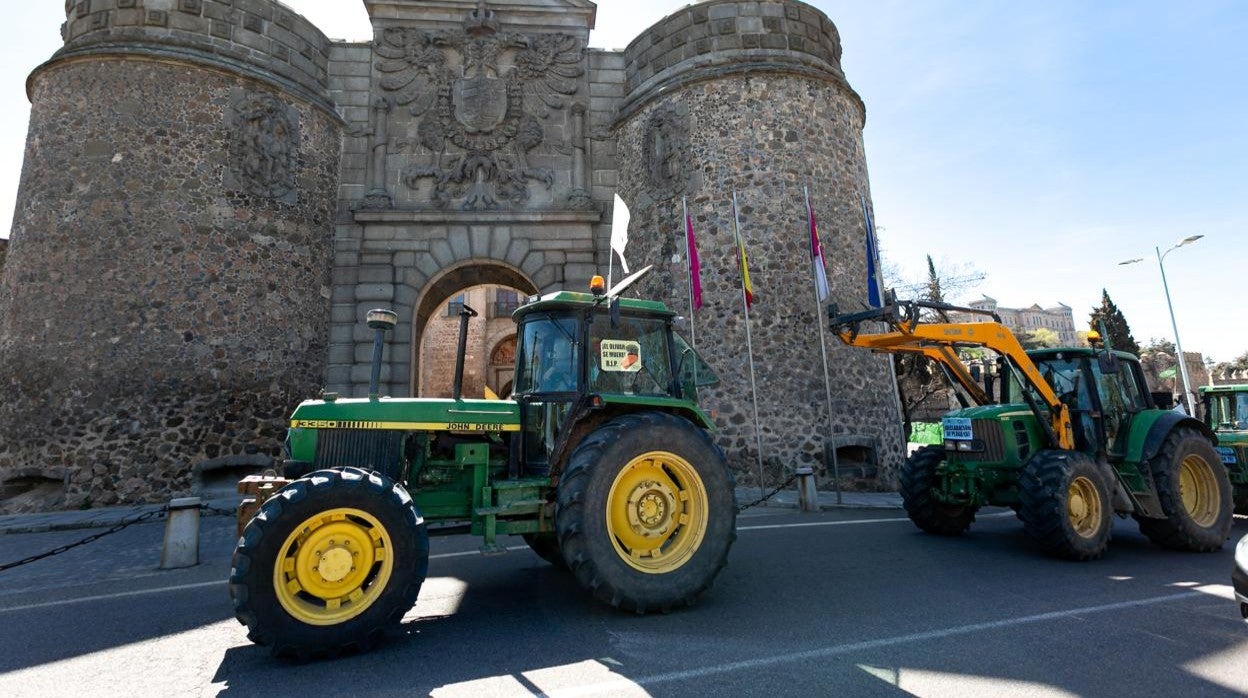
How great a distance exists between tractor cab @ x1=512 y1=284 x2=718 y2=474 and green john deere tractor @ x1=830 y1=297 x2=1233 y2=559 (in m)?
2.71

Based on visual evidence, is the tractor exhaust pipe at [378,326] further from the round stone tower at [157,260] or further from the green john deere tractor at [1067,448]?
the round stone tower at [157,260]

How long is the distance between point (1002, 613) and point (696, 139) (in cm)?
1089


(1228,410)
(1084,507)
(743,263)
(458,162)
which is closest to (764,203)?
(743,263)

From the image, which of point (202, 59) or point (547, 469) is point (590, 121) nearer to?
→ point (202, 59)

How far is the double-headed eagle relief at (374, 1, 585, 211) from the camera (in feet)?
43.4

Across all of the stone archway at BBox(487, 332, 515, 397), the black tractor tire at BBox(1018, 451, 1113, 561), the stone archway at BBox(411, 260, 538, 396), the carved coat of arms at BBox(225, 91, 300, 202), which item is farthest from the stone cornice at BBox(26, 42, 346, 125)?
the stone archway at BBox(487, 332, 515, 397)

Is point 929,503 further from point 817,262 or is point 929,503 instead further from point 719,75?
point 719,75

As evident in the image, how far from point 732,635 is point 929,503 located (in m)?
4.30

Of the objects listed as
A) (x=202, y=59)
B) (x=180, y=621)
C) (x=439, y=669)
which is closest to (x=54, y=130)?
(x=202, y=59)

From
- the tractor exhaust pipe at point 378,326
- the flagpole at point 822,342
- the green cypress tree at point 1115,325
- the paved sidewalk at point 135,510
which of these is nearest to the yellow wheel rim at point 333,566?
the tractor exhaust pipe at point 378,326

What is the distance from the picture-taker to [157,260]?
10.8 m

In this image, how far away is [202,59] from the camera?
11430 millimetres

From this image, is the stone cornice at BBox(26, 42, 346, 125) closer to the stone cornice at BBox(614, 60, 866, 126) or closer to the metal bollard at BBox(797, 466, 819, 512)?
the stone cornice at BBox(614, 60, 866, 126)

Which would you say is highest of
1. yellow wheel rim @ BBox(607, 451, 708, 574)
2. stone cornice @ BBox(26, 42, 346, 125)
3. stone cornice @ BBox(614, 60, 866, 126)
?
stone cornice @ BBox(614, 60, 866, 126)
